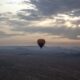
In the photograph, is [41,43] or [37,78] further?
[37,78]

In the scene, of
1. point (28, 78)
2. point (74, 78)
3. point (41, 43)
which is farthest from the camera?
point (74, 78)

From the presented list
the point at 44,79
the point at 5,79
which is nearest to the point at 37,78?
the point at 44,79

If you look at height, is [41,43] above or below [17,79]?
above

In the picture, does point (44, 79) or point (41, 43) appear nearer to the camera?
point (41, 43)

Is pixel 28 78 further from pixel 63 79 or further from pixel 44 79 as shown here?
pixel 63 79

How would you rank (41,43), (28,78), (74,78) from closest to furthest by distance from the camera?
1. (41,43)
2. (28,78)
3. (74,78)

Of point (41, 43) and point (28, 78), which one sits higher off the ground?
point (41, 43)

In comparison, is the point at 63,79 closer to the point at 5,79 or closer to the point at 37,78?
the point at 37,78

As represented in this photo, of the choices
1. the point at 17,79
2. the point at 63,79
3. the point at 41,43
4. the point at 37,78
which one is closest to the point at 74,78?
the point at 63,79
